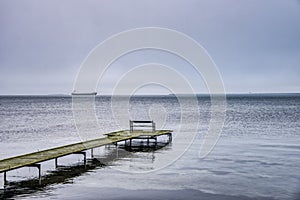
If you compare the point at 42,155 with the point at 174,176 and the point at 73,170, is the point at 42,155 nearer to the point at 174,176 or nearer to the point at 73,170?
the point at 73,170

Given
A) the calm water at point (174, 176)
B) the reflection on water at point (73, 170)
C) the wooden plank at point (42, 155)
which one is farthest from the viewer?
the wooden plank at point (42, 155)

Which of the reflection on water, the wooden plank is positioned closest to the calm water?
the reflection on water

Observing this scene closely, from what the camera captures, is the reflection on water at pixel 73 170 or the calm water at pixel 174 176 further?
the reflection on water at pixel 73 170

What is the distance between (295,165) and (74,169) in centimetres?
1060

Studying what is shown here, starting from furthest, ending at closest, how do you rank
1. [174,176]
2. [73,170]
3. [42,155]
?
[73,170]
[42,155]
[174,176]

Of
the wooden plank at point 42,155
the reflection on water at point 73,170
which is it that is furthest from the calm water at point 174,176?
the wooden plank at point 42,155

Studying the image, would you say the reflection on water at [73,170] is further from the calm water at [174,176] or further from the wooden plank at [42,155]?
the wooden plank at [42,155]

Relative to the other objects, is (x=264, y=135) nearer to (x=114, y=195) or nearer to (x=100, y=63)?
(x=100, y=63)

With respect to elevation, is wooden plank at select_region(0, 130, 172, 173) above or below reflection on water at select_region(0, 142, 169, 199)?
above

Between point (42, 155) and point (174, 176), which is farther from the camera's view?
point (42, 155)

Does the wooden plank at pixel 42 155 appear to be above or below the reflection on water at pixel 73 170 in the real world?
above

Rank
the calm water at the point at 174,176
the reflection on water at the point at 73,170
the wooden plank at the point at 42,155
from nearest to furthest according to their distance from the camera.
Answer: the calm water at the point at 174,176 → the reflection on water at the point at 73,170 → the wooden plank at the point at 42,155

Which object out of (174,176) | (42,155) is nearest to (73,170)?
(42,155)

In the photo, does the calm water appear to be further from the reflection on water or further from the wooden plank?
the wooden plank
